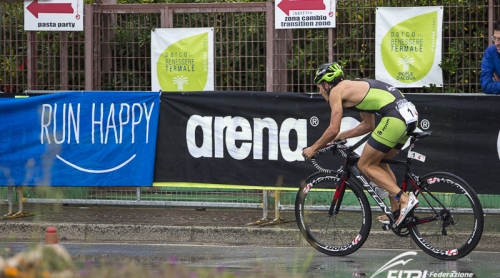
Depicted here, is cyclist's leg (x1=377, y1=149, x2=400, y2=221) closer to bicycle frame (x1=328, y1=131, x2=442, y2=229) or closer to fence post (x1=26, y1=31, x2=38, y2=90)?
bicycle frame (x1=328, y1=131, x2=442, y2=229)

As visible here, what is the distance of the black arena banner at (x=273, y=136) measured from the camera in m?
9.52

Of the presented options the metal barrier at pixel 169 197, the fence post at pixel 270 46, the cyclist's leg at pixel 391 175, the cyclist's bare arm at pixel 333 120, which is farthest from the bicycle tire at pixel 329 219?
the fence post at pixel 270 46

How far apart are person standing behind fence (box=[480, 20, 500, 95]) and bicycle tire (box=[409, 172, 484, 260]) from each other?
2187mm

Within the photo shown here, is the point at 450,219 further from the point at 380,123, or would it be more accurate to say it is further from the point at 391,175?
the point at 380,123

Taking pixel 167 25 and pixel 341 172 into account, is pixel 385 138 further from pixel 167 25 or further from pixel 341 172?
pixel 167 25

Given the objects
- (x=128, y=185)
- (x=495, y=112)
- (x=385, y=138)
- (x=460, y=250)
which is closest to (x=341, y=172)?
(x=385, y=138)

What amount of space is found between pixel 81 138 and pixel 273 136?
236 cm

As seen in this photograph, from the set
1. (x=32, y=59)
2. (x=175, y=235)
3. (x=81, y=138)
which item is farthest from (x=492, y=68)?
(x=32, y=59)

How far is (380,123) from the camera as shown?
809cm

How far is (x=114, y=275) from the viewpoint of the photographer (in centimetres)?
486

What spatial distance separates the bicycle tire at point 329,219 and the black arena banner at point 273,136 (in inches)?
34.0

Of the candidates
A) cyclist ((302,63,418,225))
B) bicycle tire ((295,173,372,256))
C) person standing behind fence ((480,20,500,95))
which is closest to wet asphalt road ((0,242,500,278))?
bicycle tire ((295,173,372,256))

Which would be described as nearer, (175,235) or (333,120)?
(333,120)

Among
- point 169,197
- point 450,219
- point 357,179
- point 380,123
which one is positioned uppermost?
point 380,123
